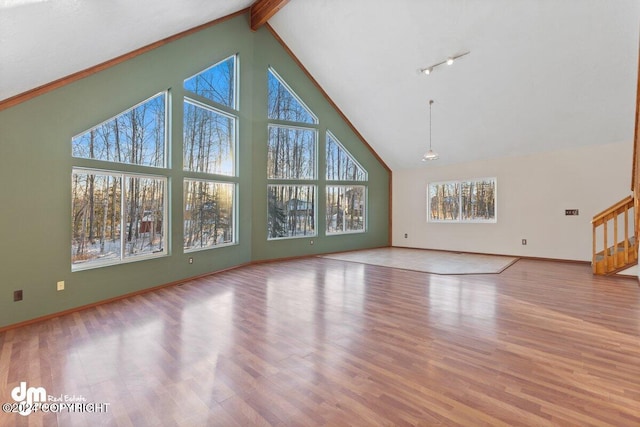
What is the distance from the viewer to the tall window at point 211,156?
5.36m

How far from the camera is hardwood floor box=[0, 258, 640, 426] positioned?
71.5 inches

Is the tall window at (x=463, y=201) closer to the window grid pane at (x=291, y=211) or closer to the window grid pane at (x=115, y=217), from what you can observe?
the window grid pane at (x=291, y=211)

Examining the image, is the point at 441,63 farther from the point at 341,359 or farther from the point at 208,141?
the point at 341,359

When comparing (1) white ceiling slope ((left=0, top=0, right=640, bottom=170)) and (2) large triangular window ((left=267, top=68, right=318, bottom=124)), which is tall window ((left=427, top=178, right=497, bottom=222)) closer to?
(1) white ceiling slope ((left=0, top=0, right=640, bottom=170))

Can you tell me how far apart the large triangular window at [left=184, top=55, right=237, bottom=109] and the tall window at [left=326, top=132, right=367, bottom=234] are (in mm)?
2920

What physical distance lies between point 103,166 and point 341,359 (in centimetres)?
387

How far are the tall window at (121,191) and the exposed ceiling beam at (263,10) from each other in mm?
2679

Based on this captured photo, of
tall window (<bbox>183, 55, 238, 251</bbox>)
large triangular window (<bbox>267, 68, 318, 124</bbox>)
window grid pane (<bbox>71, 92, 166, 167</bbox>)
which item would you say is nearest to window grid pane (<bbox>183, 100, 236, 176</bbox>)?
tall window (<bbox>183, 55, 238, 251</bbox>)

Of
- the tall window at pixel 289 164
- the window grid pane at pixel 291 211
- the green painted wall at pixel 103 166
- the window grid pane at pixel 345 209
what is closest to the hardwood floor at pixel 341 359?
the green painted wall at pixel 103 166

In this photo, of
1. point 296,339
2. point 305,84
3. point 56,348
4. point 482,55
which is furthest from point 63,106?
point 482,55

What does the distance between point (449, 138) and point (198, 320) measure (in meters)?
6.91

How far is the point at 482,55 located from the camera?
5.35m

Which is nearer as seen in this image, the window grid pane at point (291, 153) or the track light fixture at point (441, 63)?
the track light fixture at point (441, 63)

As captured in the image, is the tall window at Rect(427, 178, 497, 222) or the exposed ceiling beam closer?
the exposed ceiling beam
